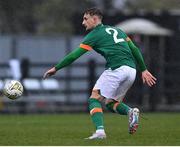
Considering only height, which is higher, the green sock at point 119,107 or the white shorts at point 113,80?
the white shorts at point 113,80

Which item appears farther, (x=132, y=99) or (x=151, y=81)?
(x=132, y=99)

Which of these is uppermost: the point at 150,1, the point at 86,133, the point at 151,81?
the point at 151,81

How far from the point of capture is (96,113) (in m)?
12.9

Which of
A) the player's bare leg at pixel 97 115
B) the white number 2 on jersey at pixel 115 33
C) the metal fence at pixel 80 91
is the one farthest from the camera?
the metal fence at pixel 80 91

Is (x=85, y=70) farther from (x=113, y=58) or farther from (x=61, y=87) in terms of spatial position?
(x=113, y=58)

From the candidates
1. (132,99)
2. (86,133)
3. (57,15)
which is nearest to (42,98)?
(132,99)

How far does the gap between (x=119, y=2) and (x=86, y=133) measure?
35.3 m

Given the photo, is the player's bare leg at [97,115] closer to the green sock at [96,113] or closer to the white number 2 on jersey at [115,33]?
the green sock at [96,113]

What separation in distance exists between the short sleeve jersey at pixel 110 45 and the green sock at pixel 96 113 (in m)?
0.59

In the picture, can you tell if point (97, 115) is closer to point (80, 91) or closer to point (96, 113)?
point (96, 113)

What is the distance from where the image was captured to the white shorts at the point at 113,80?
1298 cm

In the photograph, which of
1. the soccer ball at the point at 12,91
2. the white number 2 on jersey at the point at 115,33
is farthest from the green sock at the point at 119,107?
the soccer ball at the point at 12,91

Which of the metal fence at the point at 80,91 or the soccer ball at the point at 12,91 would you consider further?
the metal fence at the point at 80,91

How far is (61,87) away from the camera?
2797cm
